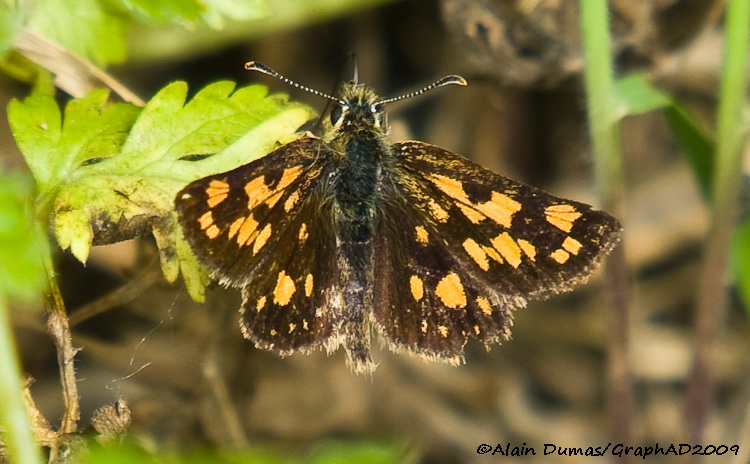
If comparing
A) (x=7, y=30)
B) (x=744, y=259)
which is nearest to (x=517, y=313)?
(x=744, y=259)

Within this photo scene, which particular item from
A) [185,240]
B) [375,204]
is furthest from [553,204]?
[185,240]

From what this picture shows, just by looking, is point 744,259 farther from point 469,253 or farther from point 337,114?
point 337,114

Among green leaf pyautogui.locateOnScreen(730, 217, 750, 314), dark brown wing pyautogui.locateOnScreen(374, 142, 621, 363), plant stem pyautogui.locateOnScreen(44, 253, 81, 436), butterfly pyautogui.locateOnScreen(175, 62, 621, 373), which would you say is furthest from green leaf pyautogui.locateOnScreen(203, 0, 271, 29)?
green leaf pyautogui.locateOnScreen(730, 217, 750, 314)

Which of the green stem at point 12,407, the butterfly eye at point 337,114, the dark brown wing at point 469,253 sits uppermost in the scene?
the butterfly eye at point 337,114

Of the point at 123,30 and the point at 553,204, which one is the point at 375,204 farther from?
the point at 123,30

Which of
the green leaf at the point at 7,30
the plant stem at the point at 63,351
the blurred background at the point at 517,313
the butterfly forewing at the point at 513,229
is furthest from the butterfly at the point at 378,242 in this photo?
the blurred background at the point at 517,313

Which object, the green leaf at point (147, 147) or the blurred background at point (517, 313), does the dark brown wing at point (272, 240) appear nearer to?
the green leaf at point (147, 147)

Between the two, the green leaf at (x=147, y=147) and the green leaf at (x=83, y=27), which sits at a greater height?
the green leaf at (x=83, y=27)
